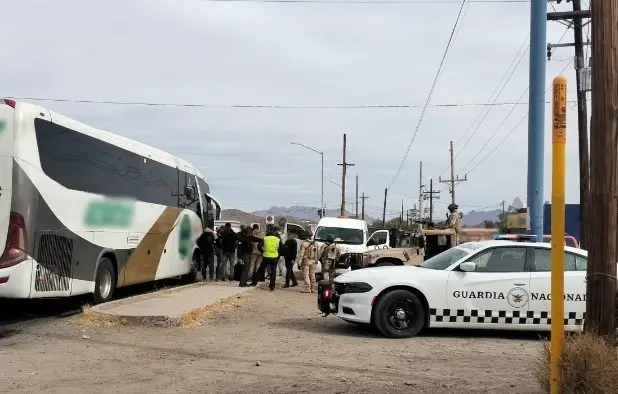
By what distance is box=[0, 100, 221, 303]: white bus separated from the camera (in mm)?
9547

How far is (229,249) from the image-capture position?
19109 millimetres

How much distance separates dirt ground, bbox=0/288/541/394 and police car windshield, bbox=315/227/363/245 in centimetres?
1156

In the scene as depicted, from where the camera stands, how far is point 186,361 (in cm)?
792

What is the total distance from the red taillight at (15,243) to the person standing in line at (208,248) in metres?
9.73

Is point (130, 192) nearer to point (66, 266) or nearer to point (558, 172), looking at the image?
point (66, 266)

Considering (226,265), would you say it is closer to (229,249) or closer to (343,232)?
(229,249)

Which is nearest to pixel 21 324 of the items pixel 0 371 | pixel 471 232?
pixel 0 371

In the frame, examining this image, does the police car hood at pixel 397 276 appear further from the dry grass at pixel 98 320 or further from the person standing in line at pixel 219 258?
the person standing in line at pixel 219 258

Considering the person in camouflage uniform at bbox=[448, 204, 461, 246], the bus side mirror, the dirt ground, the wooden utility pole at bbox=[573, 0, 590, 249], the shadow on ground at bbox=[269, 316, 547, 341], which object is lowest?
the dirt ground

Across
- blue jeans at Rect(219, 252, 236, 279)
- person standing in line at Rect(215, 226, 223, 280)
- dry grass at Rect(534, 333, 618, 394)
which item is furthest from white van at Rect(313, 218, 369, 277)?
dry grass at Rect(534, 333, 618, 394)

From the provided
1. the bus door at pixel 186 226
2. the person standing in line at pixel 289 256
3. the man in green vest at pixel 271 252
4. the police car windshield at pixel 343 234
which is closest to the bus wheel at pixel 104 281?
the bus door at pixel 186 226

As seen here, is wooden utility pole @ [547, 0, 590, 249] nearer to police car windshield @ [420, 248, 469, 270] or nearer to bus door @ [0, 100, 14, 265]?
police car windshield @ [420, 248, 469, 270]

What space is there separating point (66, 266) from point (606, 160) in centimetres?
853

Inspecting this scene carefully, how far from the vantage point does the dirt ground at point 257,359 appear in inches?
265
